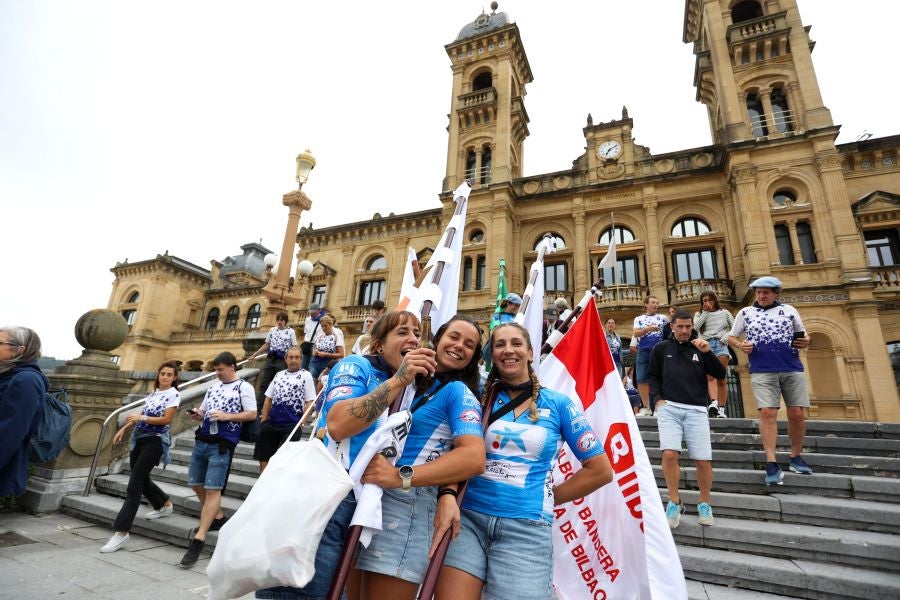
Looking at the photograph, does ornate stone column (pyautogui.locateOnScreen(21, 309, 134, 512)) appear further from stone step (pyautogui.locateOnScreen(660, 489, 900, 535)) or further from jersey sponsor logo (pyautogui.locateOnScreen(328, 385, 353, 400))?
stone step (pyautogui.locateOnScreen(660, 489, 900, 535))

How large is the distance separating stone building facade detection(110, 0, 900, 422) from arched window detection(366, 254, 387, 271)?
0.18 m

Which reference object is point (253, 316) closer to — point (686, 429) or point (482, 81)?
point (482, 81)

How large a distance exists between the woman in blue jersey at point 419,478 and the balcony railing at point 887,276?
20138 mm

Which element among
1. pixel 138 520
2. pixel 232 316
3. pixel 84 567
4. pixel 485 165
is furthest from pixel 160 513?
pixel 232 316

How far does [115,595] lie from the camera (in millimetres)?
3330

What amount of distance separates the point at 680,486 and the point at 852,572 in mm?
1620

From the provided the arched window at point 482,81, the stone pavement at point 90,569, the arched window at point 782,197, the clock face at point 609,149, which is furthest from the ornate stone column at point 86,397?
the arched window at point 482,81

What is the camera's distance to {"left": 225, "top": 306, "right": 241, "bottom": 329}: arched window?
1337 inches

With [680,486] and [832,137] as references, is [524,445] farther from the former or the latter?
[832,137]

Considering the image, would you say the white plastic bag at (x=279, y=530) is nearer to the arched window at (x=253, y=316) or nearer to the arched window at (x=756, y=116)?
the arched window at (x=756, y=116)

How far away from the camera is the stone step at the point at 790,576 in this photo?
3189 millimetres

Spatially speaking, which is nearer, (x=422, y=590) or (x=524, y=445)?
(x=422, y=590)

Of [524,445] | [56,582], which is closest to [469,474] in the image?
[524,445]

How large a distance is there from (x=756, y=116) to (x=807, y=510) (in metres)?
20.5
